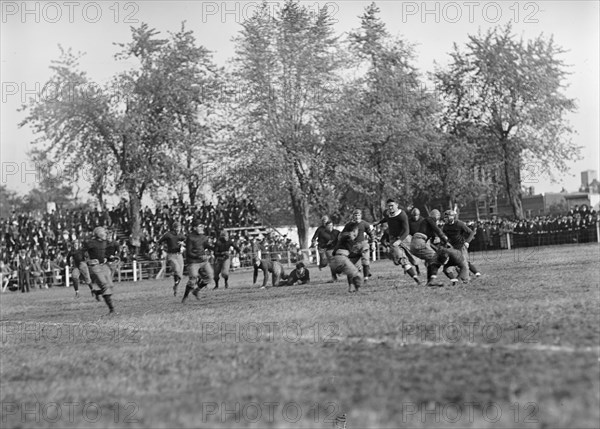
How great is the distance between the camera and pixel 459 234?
1991cm

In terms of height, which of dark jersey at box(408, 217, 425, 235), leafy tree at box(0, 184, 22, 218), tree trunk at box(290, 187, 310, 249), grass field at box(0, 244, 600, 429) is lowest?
grass field at box(0, 244, 600, 429)

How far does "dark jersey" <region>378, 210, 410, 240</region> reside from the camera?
68.1 feet

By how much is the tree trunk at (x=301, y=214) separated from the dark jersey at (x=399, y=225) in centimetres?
2902

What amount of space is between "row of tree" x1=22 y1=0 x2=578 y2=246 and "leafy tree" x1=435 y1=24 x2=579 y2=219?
0.36 ft

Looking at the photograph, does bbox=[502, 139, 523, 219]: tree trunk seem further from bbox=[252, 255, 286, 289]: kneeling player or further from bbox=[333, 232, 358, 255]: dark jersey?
bbox=[333, 232, 358, 255]: dark jersey

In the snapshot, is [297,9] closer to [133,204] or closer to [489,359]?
[133,204]

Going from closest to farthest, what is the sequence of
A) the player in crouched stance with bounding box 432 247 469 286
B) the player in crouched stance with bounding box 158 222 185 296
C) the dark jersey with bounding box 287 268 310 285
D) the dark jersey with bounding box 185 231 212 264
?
the player in crouched stance with bounding box 432 247 469 286 < the dark jersey with bounding box 185 231 212 264 < the player in crouched stance with bounding box 158 222 185 296 < the dark jersey with bounding box 287 268 310 285

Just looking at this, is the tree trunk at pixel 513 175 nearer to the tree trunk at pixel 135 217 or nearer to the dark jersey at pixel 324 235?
the tree trunk at pixel 135 217

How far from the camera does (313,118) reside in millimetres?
50125

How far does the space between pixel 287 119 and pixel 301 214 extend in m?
5.66

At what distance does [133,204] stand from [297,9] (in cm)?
1445

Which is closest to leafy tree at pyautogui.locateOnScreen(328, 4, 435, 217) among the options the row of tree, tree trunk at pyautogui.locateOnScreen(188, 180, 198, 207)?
the row of tree

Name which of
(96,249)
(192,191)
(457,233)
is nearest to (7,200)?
(192,191)

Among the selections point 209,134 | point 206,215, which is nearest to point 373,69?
point 209,134
